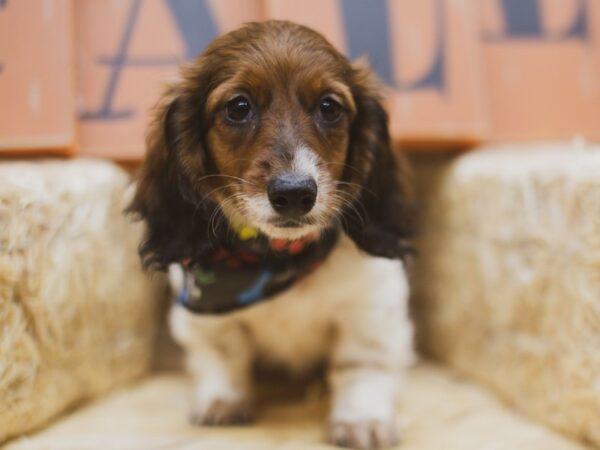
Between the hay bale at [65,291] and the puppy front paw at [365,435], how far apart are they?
86 cm

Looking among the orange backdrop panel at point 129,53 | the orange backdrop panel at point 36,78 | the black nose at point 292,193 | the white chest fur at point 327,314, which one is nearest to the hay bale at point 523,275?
the white chest fur at point 327,314

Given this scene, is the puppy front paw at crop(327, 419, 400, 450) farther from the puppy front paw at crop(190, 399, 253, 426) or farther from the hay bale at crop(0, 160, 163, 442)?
the hay bale at crop(0, 160, 163, 442)

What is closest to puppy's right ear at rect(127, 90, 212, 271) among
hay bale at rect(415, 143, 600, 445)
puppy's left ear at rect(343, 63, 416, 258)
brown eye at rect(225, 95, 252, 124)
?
brown eye at rect(225, 95, 252, 124)

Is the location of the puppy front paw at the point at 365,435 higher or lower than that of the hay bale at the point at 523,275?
lower

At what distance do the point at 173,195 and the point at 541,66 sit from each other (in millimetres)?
1678

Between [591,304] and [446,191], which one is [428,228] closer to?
[446,191]

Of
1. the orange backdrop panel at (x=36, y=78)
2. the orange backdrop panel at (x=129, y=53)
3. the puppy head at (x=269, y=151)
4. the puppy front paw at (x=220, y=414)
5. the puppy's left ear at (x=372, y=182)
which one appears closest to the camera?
the puppy head at (x=269, y=151)

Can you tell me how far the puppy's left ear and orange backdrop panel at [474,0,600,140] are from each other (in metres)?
0.85

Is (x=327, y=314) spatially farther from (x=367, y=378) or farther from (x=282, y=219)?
(x=282, y=219)

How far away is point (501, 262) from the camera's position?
2221 millimetres

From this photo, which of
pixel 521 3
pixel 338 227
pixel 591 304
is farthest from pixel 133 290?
pixel 521 3

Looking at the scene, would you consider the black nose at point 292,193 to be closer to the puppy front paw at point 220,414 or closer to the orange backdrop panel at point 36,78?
the puppy front paw at point 220,414

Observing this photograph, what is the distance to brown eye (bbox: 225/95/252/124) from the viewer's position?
5.81ft

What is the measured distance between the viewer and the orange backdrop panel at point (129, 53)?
2484mm
